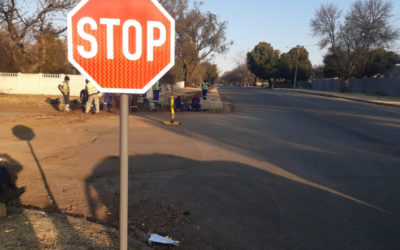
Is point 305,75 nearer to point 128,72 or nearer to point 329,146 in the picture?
point 329,146

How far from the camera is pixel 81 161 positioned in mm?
6637

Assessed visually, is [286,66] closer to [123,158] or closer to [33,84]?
[33,84]

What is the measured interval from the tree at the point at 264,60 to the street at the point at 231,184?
7360 cm

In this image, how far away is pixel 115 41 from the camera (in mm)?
2092

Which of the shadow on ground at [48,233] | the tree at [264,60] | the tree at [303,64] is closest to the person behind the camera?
the shadow on ground at [48,233]

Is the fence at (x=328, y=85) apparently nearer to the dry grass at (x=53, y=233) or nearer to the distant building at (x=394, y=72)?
the distant building at (x=394, y=72)

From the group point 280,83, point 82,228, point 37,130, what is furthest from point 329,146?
point 280,83

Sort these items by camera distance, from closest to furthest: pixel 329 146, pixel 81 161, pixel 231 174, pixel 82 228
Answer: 1. pixel 82 228
2. pixel 231 174
3. pixel 81 161
4. pixel 329 146

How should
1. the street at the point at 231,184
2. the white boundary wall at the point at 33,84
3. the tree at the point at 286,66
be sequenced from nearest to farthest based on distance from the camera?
the street at the point at 231,184 → the white boundary wall at the point at 33,84 → the tree at the point at 286,66

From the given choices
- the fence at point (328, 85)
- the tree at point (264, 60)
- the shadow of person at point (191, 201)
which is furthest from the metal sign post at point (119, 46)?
the tree at point (264, 60)

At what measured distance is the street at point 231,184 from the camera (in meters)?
3.93

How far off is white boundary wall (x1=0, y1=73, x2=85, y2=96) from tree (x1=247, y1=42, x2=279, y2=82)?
210 feet

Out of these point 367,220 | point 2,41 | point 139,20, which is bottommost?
point 367,220

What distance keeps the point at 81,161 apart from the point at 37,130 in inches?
166
